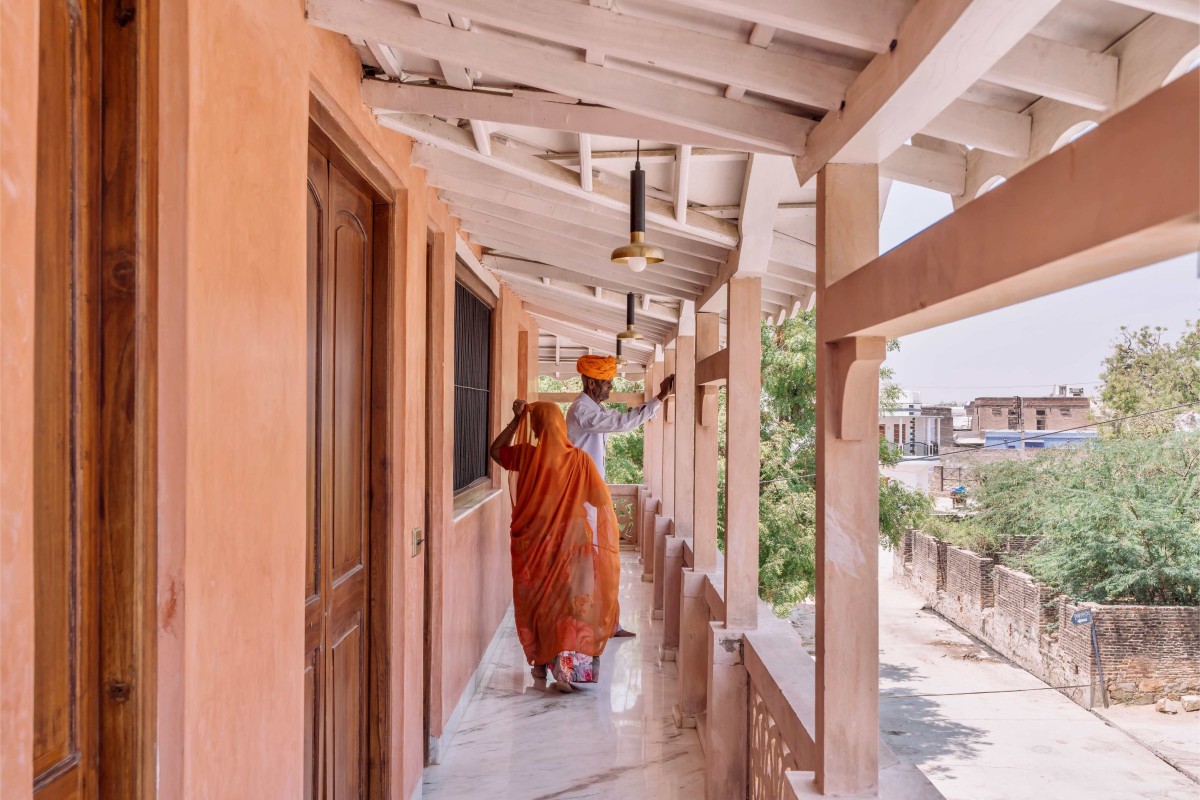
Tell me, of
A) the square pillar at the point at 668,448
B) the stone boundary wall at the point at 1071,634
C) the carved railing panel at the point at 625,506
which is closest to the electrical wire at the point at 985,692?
the stone boundary wall at the point at 1071,634

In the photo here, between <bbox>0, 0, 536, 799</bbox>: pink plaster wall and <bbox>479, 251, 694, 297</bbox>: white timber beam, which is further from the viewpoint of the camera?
<bbox>479, 251, 694, 297</bbox>: white timber beam

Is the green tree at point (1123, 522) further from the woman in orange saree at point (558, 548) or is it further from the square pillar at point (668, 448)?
the woman in orange saree at point (558, 548)

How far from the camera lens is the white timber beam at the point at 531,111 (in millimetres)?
2061

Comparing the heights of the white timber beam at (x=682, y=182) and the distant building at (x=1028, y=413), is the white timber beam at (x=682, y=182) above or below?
above

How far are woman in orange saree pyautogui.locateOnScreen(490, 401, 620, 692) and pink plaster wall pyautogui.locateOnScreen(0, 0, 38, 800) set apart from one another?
3.78 m

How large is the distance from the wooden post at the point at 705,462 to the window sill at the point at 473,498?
1.37 m

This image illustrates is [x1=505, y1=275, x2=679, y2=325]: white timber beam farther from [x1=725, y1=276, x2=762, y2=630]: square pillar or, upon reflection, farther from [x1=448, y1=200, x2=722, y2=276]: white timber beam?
[x1=725, y1=276, x2=762, y2=630]: square pillar

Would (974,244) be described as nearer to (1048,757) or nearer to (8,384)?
(8,384)

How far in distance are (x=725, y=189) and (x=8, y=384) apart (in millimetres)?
2633

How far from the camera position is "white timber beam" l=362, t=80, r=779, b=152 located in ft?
6.76

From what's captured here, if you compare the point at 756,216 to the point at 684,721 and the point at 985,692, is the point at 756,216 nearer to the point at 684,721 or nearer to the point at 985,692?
the point at 684,721

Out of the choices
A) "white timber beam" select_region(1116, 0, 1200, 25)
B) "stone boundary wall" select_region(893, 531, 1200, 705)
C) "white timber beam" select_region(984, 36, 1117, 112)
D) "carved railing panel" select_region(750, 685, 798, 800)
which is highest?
"white timber beam" select_region(984, 36, 1117, 112)

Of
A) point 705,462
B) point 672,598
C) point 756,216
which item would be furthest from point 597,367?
point 756,216

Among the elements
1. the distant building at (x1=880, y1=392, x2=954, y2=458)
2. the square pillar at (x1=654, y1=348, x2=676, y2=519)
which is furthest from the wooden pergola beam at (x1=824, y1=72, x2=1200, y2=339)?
the distant building at (x1=880, y1=392, x2=954, y2=458)
